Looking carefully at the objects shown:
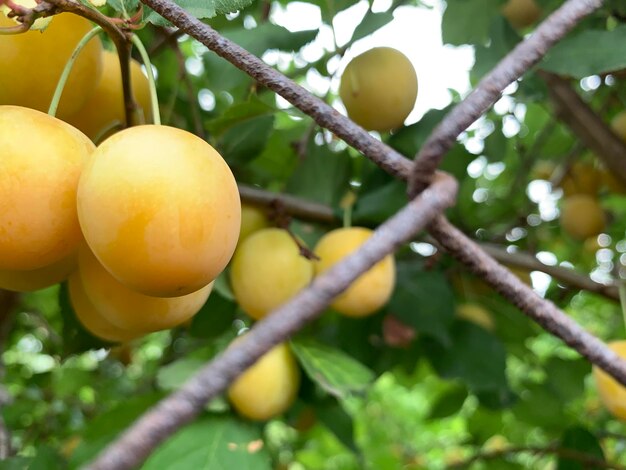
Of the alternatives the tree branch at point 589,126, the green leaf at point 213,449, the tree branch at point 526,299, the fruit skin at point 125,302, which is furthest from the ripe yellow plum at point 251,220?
the tree branch at point 589,126

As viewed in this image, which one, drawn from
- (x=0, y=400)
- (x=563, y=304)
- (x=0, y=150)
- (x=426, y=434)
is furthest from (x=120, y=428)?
(x=426, y=434)

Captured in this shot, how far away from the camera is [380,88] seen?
0.80 metres

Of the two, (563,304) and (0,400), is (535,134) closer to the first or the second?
(563,304)

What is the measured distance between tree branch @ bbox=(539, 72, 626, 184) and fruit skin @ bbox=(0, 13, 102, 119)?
2.97 feet

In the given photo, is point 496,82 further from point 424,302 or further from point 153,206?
point 424,302

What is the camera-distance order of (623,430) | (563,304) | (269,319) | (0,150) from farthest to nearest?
(623,430)
(563,304)
(0,150)
(269,319)

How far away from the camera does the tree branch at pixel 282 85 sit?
1.23ft

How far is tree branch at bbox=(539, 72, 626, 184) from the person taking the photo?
117 centimetres

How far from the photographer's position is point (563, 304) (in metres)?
1.14

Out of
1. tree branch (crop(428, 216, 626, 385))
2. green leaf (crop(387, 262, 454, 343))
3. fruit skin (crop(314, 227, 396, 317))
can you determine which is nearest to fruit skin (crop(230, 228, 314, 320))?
fruit skin (crop(314, 227, 396, 317))

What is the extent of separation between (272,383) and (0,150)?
0.48m

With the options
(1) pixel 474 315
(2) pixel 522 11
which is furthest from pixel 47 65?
(2) pixel 522 11

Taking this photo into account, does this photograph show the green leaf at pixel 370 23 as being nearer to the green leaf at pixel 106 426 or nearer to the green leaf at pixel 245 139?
the green leaf at pixel 245 139

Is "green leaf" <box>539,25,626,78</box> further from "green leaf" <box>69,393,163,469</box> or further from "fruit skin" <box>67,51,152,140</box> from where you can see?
"green leaf" <box>69,393,163,469</box>
